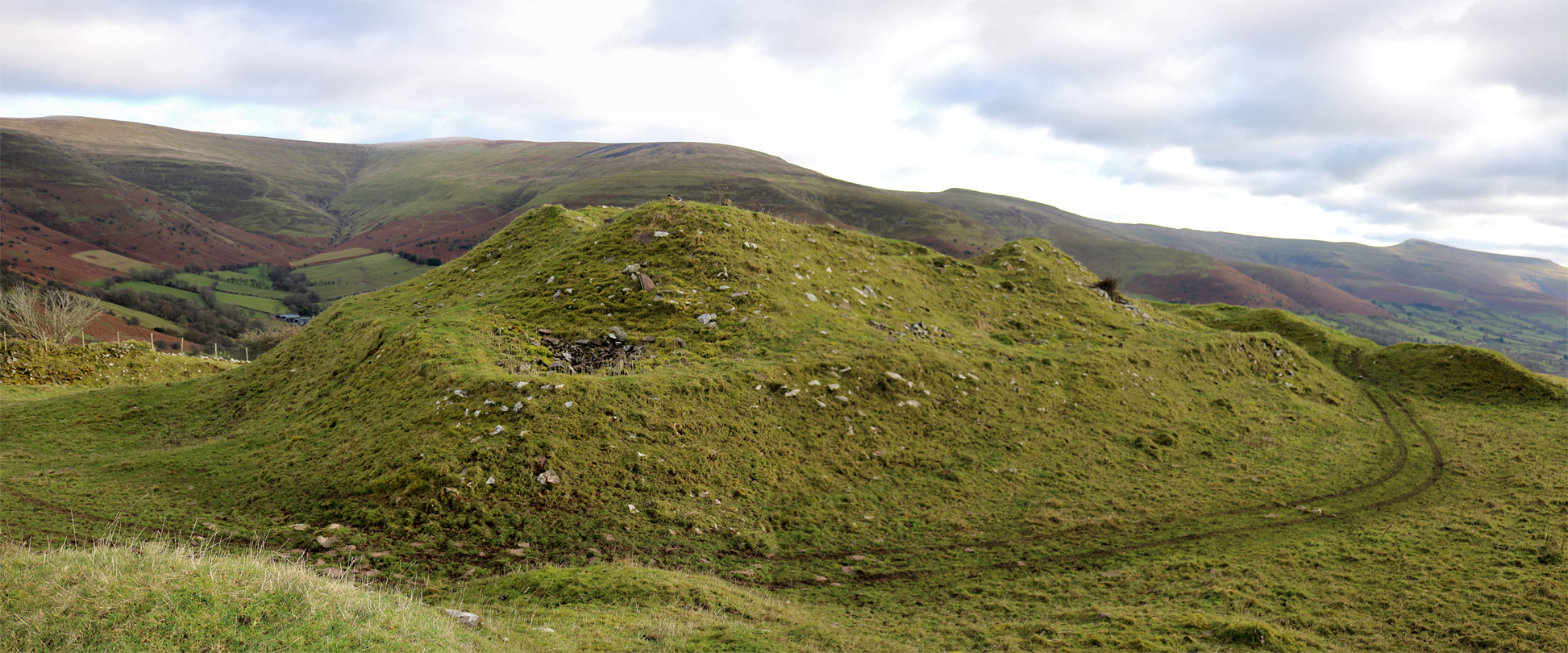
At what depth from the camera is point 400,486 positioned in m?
12.9

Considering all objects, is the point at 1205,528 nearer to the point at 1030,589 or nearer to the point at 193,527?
the point at 1030,589

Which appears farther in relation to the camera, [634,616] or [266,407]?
[266,407]

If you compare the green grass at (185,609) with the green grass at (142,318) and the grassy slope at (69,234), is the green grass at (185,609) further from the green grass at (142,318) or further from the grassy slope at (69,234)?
the grassy slope at (69,234)

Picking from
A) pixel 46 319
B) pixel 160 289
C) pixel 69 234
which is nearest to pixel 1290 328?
pixel 46 319

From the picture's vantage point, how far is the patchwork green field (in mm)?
9789

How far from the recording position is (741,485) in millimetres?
14812

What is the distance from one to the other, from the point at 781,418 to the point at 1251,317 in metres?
43.7

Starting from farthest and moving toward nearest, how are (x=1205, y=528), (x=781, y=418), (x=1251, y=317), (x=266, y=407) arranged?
(x=1251, y=317), (x=266, y=407), (x=781, y=418), (x=1205, y=528)

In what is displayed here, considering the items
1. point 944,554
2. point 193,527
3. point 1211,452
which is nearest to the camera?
point 193,527

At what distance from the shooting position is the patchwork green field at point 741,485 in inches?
385

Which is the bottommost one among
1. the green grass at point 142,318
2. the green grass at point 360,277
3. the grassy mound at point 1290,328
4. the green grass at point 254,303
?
the green grass at point 254,303

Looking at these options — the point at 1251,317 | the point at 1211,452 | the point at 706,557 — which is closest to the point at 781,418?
the point at 706,557

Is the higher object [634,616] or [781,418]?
[781,418]

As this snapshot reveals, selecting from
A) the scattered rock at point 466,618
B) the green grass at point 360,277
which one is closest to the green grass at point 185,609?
the scattered rock at point 466,618
